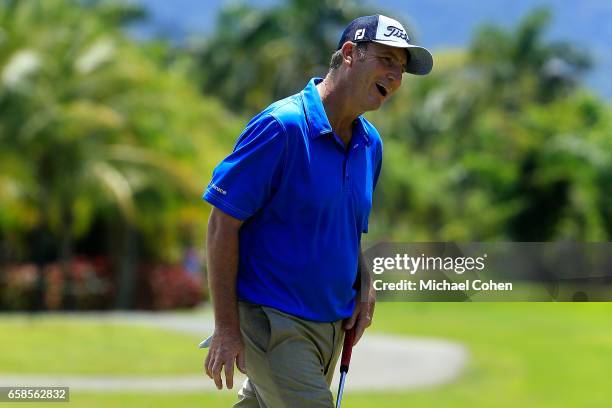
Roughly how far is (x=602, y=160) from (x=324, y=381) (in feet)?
124

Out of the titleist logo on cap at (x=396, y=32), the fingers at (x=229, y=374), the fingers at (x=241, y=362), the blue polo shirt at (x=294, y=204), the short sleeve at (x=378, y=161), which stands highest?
the titleist logo on cap at (x=396, y=32)

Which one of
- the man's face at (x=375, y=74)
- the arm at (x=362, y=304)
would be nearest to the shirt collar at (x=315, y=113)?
the man's face at (x=375, y=74)

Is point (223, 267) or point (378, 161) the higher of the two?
point (378, 161)

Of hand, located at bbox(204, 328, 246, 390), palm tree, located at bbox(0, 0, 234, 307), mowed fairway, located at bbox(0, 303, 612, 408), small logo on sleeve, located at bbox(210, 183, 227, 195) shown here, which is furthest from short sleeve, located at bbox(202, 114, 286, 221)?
palm tree, located at bbox(0, 0, 234, 307)

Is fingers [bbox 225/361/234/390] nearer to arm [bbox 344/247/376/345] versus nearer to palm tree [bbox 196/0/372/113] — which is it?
arm [bbox 344/247/376/345]

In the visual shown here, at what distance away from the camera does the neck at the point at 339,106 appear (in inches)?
166

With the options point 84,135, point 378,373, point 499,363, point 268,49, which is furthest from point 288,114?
point 268,49

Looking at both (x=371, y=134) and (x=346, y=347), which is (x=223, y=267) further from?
(x=371, y=134)

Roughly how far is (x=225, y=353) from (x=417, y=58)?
124 centimetres

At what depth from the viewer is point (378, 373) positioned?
563 inches

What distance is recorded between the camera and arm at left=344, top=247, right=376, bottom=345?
14.5 feet

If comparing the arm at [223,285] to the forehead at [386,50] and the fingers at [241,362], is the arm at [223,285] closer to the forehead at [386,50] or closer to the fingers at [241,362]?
the fingers at [241,362]

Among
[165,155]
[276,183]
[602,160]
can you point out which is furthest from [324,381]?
[602,160]

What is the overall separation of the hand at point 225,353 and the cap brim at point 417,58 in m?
1.12
